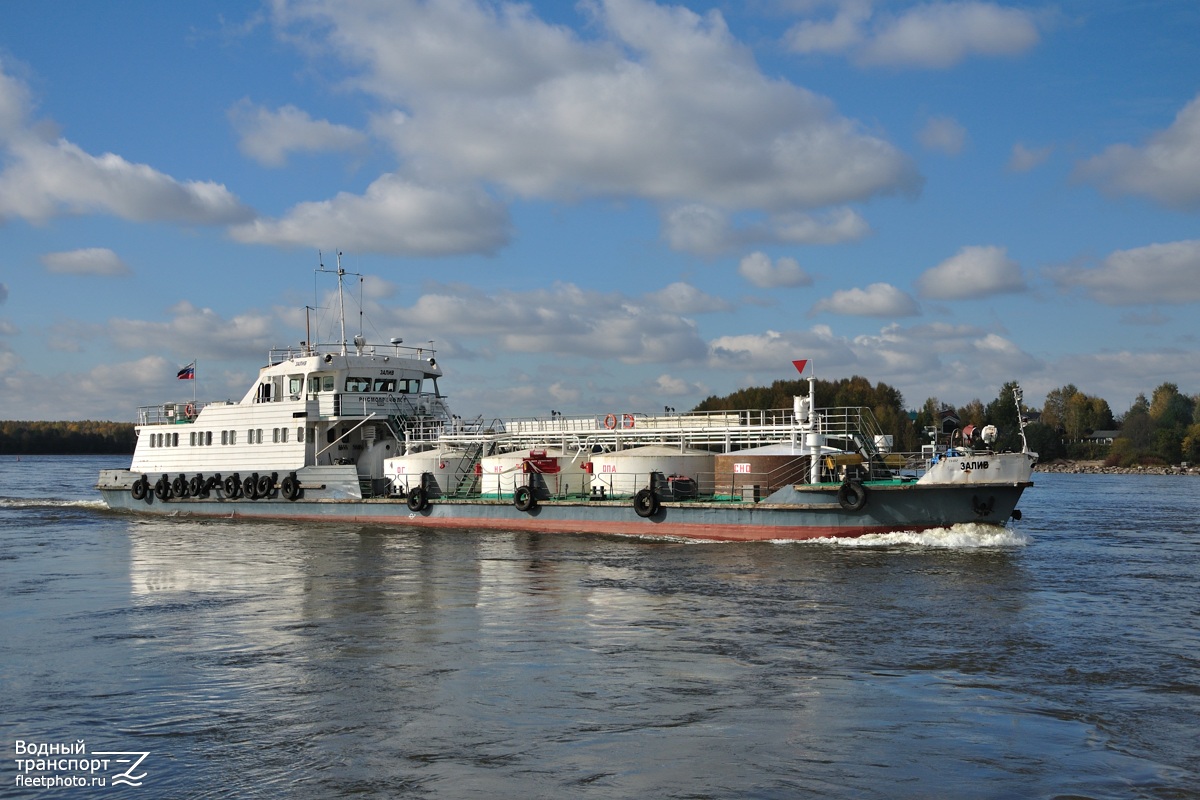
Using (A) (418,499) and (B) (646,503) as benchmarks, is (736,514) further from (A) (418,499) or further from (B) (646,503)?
(A) (418,499)

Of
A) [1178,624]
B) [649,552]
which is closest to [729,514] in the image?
[649,552]

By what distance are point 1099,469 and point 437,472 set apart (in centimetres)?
11069

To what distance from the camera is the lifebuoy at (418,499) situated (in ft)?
124

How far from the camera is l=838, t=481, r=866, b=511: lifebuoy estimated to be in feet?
96.0

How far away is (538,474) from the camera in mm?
36562

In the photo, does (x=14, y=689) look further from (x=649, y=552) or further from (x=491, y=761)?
(x=649, y=552)

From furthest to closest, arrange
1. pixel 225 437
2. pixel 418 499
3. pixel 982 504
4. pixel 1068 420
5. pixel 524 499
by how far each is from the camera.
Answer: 1. pixel 1068 420
2. pixel 225 437
3. pixel 418 499
4. pixel 524 499
5. pixel 982 504

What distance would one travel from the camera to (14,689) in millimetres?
14766

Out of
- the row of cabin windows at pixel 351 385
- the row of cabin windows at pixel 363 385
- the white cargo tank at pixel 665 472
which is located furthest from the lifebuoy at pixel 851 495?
the row of cabin windows at pixel 363 385

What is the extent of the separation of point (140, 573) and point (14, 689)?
43.4ft

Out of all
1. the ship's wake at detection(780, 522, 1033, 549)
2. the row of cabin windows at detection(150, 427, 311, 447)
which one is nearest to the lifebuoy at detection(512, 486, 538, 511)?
the ship's wake at detection(780, 522, 1033, 549)

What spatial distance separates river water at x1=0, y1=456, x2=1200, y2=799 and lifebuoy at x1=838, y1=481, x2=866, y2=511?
1.15 meters

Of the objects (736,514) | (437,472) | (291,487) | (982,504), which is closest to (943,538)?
(982,504)

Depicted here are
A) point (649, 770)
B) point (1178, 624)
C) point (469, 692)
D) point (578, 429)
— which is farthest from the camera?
point (578, 429)
